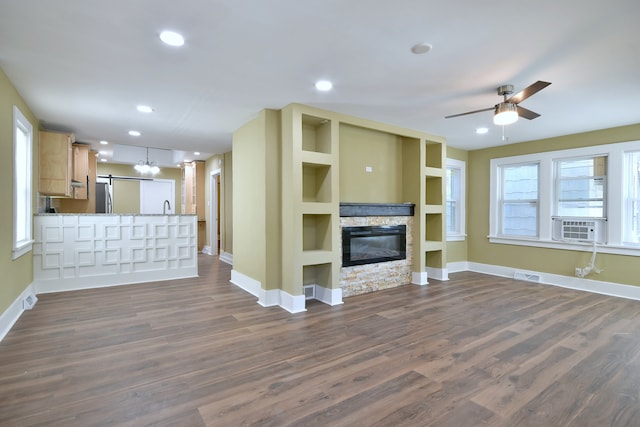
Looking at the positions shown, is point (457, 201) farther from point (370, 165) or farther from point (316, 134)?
point (316, 134)

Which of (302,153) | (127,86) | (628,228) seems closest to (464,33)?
(302,153)

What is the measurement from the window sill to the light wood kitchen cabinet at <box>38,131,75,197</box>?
7.63 metres

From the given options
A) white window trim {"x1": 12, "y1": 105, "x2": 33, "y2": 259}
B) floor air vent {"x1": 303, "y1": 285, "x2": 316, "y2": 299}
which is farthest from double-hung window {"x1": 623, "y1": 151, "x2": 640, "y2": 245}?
white window trim {"x1": 12, "y1": 105, "x2": 33, "y2": 259}

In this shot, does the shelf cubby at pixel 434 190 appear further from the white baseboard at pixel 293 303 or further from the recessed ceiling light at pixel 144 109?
the recessed ceiling light at pixel 144 109

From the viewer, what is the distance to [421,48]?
2561mm

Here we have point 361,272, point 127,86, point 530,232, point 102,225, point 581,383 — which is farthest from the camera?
point 530,232

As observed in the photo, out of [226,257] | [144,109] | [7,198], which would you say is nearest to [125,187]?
[226,257]

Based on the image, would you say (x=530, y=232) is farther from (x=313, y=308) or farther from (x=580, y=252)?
(x=313, y=308)

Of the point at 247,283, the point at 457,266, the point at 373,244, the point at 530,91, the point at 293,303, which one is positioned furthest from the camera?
the point at 457,266

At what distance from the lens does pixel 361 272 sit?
4.77m

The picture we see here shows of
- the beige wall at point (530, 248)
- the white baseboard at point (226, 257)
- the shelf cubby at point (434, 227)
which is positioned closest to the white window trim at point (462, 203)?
the beige wall at point (530, 248)

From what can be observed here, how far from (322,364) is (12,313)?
342 centimetres

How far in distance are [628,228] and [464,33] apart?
4585 millimetres

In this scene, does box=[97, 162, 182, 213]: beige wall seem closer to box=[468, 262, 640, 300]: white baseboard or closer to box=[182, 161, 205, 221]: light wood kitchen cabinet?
box=[182, 161, 205, 221]: light wood kitchen cabinet
